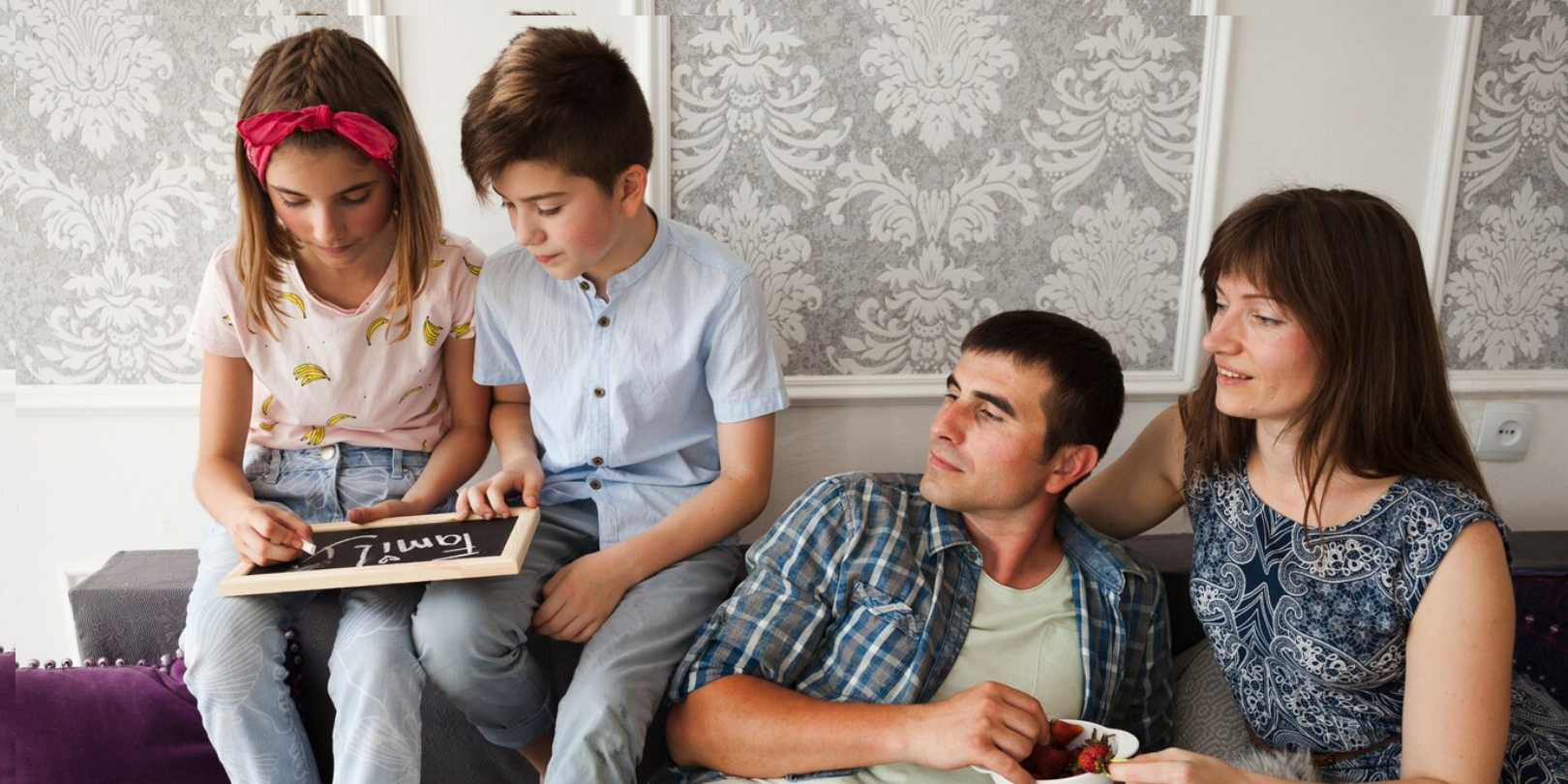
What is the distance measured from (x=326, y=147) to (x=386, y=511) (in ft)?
1.56

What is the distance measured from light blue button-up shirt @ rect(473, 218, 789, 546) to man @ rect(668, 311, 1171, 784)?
8.9 inches

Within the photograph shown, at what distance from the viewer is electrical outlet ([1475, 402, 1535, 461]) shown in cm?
200

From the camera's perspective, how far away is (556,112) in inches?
53.5

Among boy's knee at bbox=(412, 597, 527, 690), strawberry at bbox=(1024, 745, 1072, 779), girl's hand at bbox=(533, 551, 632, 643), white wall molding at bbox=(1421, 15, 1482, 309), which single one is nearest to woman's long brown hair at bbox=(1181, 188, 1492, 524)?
strawberry at bbox=(1024, 745, 1072, 779)

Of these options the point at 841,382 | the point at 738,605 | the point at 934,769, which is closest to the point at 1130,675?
the point at 934,769

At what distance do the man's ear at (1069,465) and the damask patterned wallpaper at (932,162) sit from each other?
0.48 metres

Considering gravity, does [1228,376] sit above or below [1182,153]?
below

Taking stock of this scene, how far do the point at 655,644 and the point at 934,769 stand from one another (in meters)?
0.38

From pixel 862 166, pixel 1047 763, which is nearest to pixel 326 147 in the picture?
pixel 862 166

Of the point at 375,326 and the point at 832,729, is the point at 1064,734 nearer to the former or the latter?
the point at 832,729

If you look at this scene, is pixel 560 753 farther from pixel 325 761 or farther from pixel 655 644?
pixel 325 761

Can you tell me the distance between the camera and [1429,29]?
1807mm

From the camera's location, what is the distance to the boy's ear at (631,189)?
1446 millimetres

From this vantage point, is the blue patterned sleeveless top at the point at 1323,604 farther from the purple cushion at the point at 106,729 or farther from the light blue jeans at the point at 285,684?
the purple cushion at the point at 106,729
